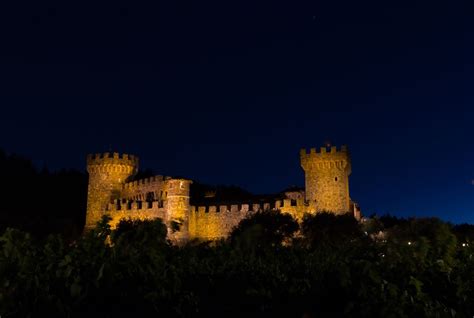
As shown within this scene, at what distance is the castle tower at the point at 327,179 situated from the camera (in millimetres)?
38375

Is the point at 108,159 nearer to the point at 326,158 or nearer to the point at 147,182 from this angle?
the point at 147,182

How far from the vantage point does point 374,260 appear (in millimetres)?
7469

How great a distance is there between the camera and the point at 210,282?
7.70m

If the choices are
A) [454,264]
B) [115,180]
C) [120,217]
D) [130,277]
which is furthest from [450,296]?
[115,180]

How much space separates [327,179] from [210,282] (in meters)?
31.9

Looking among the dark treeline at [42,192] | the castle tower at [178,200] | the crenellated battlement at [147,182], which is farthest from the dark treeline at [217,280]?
the dark treeline at [42,192]

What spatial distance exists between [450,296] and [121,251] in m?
3.78

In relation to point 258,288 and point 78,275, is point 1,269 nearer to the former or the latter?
point 78,275

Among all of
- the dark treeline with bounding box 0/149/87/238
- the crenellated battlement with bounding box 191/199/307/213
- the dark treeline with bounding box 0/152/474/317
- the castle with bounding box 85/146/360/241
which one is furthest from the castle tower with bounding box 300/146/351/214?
the dark treeline with bounding box 0/152/474/317

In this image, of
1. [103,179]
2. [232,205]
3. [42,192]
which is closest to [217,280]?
[232,205]

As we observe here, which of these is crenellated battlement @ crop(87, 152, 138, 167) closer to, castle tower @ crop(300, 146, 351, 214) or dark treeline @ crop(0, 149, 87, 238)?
dark treeline @ crop(0, 149, 87, 238)

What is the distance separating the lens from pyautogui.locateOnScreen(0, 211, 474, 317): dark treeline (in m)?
5.81

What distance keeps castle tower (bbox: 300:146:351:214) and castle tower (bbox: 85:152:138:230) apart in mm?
14966

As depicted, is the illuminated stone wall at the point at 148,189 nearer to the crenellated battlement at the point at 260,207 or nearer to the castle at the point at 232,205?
the castle at the point at 232,205
